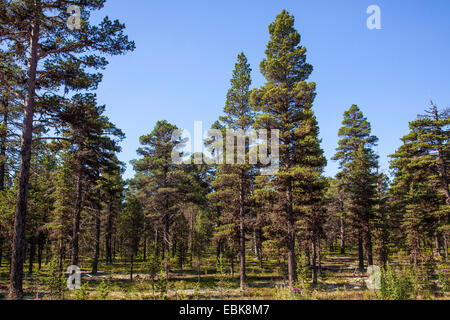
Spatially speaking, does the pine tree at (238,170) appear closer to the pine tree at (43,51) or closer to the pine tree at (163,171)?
the pine tree at (163,171)

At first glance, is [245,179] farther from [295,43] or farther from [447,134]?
[447,134]

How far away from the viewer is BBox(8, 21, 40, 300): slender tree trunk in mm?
8883

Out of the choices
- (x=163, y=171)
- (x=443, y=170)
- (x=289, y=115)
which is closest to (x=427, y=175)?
(x=443, y=170)

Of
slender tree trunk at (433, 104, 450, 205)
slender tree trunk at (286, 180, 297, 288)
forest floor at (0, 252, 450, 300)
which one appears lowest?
forest floor at (0, 252, 450, 300)

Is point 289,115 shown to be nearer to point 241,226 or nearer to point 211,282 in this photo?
point 241,226

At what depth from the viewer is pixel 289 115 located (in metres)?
18.1

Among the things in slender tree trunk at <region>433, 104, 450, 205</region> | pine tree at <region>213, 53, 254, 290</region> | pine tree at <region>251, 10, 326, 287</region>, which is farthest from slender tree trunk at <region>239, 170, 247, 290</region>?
slender tree trunk at <region>433, 104, 450, 205</region>

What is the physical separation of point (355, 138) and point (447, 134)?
10.8 meters

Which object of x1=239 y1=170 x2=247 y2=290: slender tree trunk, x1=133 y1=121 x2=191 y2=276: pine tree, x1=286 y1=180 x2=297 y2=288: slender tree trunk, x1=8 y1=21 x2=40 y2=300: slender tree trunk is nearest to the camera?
x1=8 y1=21 x2=40 y2=300: slender tree trunk

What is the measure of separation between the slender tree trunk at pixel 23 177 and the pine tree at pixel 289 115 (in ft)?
41.3

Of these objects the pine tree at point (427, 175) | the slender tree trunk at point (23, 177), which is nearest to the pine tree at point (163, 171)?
the slender tree trunk at point (23, 177)

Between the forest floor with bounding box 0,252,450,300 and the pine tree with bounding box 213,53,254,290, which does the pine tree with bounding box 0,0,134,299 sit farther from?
the pine tree with bounding box 213,53,254,290

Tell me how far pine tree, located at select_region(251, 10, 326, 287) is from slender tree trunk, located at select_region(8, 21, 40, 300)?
12578 millimetres
